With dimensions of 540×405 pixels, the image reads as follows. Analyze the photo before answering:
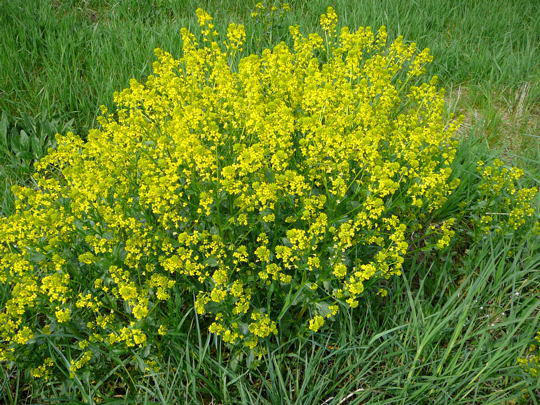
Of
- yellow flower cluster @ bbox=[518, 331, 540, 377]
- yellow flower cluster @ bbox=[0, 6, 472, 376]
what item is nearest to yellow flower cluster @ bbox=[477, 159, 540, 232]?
yellow flower cluster @ bbox=[0, 6, 472, 376]

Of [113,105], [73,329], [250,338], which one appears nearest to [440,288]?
[250,338]

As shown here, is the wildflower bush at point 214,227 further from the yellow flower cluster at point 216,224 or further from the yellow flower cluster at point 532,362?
the yellow flower cluster at point 532,362

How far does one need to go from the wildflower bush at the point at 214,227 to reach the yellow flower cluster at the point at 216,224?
13mm

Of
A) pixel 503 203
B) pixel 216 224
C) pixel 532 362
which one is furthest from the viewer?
pixel 503 203

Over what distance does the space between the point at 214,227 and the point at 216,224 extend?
2 centimetres

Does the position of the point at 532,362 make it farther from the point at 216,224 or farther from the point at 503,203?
the point at 216,224

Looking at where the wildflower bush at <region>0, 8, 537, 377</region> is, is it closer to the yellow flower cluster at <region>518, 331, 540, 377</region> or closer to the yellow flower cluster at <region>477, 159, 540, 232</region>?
the yellow flower cluster at <region>477, 159, 540, 232</region>

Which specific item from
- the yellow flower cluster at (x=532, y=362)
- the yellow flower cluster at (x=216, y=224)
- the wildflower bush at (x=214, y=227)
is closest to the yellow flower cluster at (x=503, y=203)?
the wildflower bush at (x=214, y=227)

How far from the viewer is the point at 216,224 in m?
2.95

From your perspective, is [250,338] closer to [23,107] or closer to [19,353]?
[19,353]

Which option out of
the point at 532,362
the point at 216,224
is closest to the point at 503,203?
the point at 532,362

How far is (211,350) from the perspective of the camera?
10.1 feet

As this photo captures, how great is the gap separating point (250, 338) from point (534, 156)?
3.32m

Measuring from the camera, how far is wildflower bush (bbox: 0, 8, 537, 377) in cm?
263
